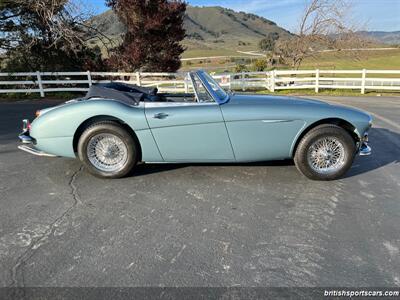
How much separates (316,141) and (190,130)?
1.51 m

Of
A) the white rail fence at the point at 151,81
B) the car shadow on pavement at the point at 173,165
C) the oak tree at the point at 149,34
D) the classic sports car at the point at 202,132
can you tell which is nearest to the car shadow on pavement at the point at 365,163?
the car shadow on pavement at the point at 173,165

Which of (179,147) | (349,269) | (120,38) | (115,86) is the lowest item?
(349,269)

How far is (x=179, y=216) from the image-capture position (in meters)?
3.19

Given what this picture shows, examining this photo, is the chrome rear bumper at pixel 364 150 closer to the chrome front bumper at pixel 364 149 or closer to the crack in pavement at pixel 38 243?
the chrome front bumper at pixel 364 149

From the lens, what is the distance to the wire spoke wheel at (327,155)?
12.9 feet

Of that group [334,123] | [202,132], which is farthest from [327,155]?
[202,132]

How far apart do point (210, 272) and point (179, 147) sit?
1827 millimetres

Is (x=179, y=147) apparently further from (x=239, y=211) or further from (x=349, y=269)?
(x=349, y=269)

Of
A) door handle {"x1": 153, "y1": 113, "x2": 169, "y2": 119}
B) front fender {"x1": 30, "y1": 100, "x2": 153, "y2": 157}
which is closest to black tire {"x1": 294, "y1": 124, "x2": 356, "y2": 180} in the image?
door handle {"x1": 153, "y1": 113, "x2": 169, "y2": 119}

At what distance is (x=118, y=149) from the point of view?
13.3 feet

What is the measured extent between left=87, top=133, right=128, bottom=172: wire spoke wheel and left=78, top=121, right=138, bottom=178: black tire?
1 cm

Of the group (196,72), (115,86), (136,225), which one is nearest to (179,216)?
(136,225)

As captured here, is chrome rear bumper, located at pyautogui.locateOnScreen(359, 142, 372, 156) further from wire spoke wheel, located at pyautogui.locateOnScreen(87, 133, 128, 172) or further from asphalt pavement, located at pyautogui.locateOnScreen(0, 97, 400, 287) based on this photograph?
wire spoke wheel, located at pyautogui.locateOnScreen(87, 133, 128, 172)

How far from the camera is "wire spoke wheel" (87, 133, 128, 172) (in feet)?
13.2
